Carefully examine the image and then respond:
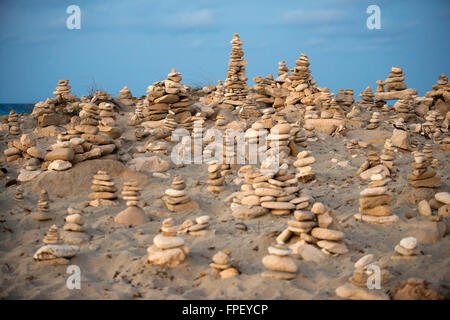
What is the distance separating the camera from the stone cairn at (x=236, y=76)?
57.2ft

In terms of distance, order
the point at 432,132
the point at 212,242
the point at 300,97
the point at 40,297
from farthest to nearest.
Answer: the point at 300,97
the point at 432,132
the point at 212,242
the point at 40,297

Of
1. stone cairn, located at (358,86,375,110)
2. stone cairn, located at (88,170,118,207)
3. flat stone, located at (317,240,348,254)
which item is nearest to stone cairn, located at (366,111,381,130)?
stone cairn, located at (358,86,375,110)

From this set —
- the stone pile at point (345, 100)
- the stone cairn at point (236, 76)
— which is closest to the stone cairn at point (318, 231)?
the stone cairn at point (236, 76)

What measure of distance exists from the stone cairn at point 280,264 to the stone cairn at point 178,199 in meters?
3.02

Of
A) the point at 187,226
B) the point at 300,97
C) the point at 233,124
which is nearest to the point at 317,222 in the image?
the point at 187,226

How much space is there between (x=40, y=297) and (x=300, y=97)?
13137 millimetres

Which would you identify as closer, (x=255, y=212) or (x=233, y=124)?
(x=255, y=212)

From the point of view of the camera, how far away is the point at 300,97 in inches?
666

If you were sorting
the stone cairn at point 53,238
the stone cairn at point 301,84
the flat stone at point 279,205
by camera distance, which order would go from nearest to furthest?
the stone cairn at point 53,238 < the flat stone at point 279,205 < the stone cairn at point 301,84

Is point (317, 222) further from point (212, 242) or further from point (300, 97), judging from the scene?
point (300, 97)

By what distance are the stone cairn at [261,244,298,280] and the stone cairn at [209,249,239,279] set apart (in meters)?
0.37

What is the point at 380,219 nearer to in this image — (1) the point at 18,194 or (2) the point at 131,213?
(2) the point at 131,213

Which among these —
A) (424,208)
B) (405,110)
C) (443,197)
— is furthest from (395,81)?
(424,208)

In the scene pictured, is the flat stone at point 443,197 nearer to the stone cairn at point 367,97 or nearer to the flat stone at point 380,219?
the flat stone at point 380,219
